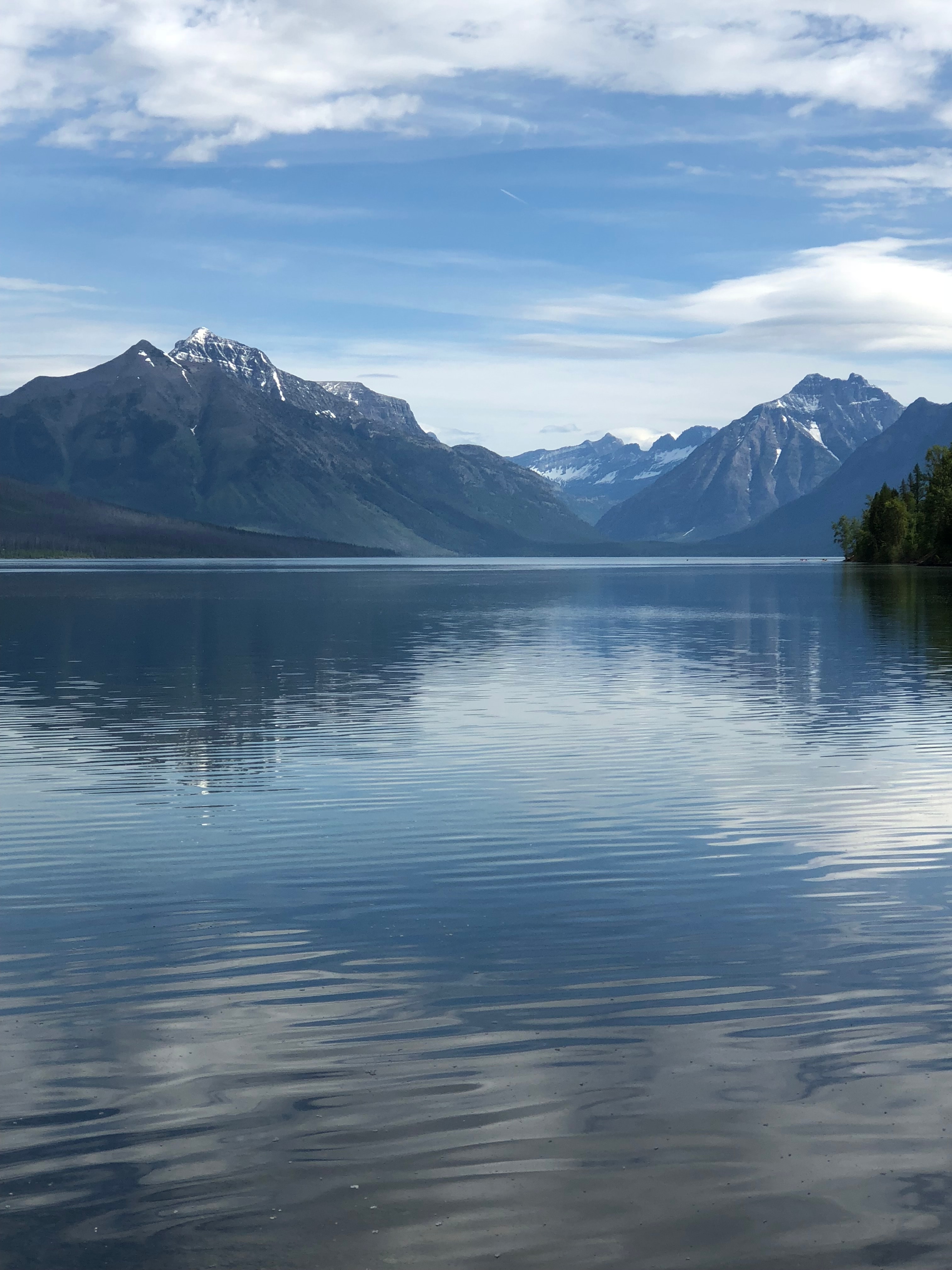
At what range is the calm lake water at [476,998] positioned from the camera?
36.3 ft

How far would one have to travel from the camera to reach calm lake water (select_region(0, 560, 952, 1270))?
11.1 meters

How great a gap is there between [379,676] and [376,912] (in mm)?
41869

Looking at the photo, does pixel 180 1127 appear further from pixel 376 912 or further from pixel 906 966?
pixel 906 966

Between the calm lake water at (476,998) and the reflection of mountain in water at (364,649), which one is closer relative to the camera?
the calm lake water at (476,998)

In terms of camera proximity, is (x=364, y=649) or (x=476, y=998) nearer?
(x=476, y=998)

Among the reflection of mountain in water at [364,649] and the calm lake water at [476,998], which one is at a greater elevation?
the reflection of mountain in water at [364,649]

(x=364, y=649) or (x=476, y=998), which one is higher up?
(x=364, y=649)

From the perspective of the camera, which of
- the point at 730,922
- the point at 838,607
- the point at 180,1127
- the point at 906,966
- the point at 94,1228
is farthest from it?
the point at 838,607

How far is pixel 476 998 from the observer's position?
1653 cm

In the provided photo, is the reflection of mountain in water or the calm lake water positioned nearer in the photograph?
the calm lake water

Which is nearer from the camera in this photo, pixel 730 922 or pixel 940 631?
pixel 730 922

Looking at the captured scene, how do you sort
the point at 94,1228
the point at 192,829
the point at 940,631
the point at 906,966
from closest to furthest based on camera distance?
the point at 94,1228 < the point at 906,966 < the point at 192,829 < the point at 940,631

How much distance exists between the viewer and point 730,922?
20250 millimetres

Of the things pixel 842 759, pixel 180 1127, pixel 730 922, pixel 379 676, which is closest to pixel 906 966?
pixel 730 922
